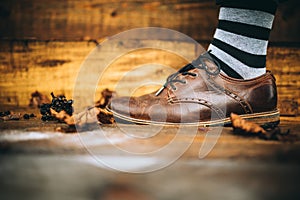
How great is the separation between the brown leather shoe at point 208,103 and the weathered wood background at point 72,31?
26.6 inches

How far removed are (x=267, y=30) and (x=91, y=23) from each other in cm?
96

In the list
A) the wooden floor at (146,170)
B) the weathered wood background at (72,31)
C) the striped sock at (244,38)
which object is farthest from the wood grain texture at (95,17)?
the wooden floor at (146,170)

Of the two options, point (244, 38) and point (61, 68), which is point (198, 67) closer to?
Answer: point (244, 38)

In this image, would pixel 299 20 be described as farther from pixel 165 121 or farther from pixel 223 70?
pixel 165 121

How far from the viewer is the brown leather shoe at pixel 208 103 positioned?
0.87 meters

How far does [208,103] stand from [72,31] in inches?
38.9

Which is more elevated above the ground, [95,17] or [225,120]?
[95,17]

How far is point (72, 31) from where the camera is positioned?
1.64 m

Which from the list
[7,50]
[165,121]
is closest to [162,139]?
[165,121]

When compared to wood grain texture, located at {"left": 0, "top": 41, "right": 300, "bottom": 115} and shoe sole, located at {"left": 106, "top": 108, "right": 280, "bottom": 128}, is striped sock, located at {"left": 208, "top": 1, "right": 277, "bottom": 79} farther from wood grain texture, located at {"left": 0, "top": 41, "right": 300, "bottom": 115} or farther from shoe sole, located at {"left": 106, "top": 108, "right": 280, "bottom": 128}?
wood grain texture, located at {"left": 0, "top": 41, "right": 300, "bottom": 115}

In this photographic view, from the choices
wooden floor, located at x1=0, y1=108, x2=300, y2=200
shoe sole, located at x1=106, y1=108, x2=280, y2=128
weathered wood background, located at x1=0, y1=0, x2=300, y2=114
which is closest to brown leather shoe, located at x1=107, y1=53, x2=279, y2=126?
shoe sole, located at x1=106, y1=108, x2=280, y2=128

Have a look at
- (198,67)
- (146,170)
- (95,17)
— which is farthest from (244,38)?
(95,17)

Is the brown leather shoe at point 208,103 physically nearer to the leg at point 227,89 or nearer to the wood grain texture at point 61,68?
the leg at point 227,89

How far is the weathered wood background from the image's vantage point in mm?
1534
